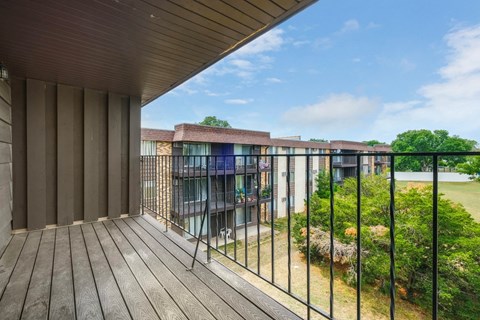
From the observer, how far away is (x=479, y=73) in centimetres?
2144

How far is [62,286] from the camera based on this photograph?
1.65 meters

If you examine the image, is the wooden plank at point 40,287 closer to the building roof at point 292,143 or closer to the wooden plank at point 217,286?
the wooden plank at point 217,286

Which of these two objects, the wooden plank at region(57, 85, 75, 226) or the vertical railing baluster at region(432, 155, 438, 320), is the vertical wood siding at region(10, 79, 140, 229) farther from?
the vertical railing baluster at region(432, 155, 438, 320)

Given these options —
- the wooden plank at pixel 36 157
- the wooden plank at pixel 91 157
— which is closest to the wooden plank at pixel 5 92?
the wooden plank at pixel 36 157

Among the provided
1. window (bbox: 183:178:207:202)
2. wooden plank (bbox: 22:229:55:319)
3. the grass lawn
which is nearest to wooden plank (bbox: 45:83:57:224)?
wooden plank (bbox: 22:229:55:319)

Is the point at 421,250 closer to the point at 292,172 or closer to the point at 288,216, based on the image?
the point at 292,172

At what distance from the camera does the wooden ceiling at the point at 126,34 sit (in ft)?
5.16

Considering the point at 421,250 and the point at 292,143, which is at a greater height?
the point at 292,143

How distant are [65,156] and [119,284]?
7.57 feet

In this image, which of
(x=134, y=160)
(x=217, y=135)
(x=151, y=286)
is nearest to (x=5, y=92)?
(x=134, y=160)

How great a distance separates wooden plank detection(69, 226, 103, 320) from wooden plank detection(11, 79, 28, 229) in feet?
3.48

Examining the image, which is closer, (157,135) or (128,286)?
(128,286)

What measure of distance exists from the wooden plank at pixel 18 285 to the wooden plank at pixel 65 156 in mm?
703

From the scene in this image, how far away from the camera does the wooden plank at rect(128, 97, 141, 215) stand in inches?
142
